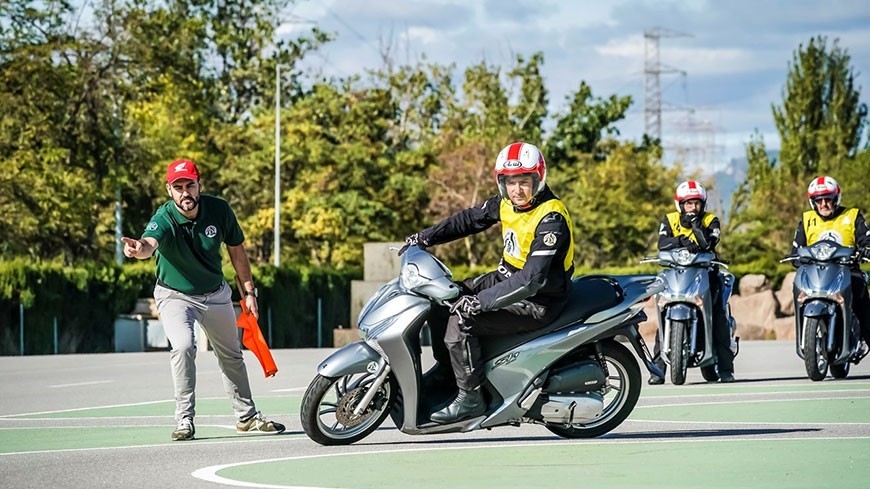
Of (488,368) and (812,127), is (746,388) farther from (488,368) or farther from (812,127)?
(812,127)

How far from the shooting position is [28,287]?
→ 2964 centimetres

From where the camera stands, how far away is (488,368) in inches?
402

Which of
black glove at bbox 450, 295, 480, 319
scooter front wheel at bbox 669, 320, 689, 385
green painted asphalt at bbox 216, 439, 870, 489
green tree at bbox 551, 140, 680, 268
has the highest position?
green tree at bbox 551, 140, 680, 268

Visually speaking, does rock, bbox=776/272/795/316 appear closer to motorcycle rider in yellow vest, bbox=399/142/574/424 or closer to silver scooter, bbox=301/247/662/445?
silver scooter, bbox=301/247/662/445

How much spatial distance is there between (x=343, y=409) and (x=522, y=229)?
1.57m

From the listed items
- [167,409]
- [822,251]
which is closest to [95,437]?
[167,409]

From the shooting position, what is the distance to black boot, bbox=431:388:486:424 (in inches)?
397

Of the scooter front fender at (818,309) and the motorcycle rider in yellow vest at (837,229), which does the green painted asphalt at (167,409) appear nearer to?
the scooter front fender at (818,309)

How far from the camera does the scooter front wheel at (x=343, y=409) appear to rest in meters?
10.0

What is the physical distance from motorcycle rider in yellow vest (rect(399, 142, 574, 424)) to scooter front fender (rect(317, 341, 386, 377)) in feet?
1.46

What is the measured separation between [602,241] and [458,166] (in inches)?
201

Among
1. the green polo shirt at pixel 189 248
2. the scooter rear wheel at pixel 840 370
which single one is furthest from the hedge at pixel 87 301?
the green polo shirt at pixel 189 248

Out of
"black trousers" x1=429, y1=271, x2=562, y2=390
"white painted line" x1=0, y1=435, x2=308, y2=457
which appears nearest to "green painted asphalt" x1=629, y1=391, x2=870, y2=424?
"black trousers" x1=429, y1=271, x2=562, y2=390

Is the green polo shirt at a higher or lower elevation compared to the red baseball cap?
lower
